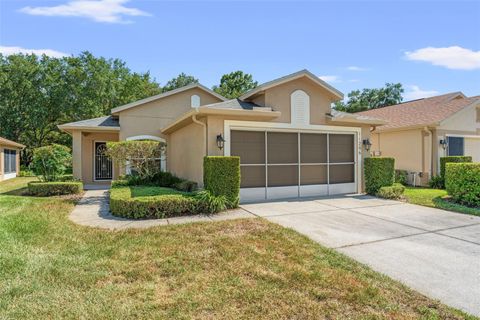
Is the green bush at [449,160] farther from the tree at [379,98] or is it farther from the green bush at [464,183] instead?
the tree at [379,98]

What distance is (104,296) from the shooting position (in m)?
3.46

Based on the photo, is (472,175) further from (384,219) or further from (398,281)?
(398,281)

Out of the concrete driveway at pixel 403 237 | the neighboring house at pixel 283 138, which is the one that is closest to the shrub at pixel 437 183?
the neighboring house at pixel 283 138

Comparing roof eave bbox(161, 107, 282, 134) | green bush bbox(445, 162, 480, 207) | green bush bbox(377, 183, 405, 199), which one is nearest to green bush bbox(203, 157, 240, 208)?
roof eave bbox(161, 107, 282, 134)

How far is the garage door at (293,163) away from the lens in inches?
396

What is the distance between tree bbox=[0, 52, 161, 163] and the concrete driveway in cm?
2605

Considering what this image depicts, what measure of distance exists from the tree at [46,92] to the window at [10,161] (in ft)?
18.9

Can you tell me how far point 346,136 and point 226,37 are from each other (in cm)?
685

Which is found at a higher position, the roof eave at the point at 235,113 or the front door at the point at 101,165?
the roof eave at the point at 235,113

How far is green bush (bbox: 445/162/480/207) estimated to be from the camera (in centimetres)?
912

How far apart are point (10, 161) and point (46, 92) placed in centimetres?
904

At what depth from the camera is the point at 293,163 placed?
10781 mm

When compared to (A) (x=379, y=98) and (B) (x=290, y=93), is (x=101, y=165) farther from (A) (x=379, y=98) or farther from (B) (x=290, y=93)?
(A) (x=379, y=98)

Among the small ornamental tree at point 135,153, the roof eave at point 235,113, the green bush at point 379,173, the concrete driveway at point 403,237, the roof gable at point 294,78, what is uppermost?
the roof gable at point 294,78
